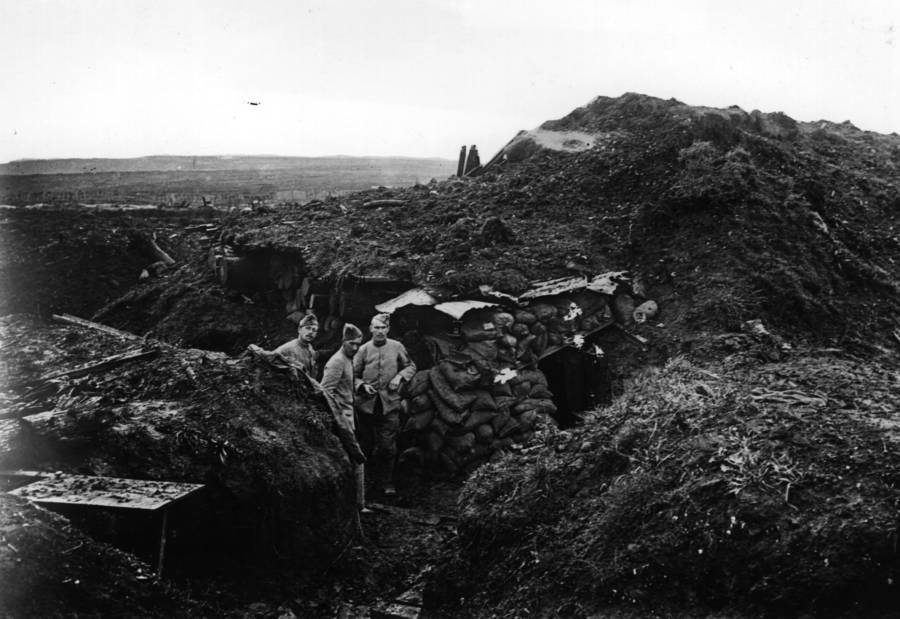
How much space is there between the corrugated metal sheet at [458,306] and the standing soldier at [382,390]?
738 millimetres

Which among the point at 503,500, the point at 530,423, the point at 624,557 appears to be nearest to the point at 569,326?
the point at 530,423

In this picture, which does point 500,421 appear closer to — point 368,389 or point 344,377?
point 368,389

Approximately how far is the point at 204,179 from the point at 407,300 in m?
31.0

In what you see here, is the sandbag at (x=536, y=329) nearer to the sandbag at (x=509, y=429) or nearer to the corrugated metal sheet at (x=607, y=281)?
the corrugated metal sheet at (x=607, y=281)

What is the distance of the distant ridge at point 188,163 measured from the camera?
44.3m

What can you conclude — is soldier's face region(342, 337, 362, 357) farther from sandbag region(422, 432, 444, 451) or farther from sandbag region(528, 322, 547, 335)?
sandbag region(528, 322, 547, 335)

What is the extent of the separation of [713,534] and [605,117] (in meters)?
10.6

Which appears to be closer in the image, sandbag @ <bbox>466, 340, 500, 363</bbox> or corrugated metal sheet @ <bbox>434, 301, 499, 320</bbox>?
sandbag @ <bbox>466, 340, 500, 363</bbox>

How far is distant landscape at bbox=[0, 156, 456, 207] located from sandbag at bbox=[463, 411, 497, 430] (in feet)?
43.6

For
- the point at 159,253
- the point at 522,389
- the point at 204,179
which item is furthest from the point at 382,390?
the point at 204,179

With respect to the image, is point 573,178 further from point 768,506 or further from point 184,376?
point 768,506

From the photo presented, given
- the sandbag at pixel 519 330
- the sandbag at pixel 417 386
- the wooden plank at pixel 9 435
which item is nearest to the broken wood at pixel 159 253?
the sandbag at pixel 417 386

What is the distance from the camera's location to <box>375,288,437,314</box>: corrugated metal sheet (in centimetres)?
868

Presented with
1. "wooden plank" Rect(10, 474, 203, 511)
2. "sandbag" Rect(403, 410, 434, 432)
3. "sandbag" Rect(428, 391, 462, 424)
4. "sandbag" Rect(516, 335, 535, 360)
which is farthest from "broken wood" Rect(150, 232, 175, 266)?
"wooden plank" Rect(10, 474, 203, 511)
